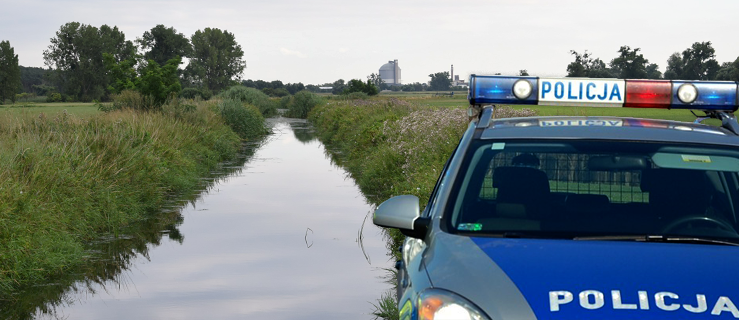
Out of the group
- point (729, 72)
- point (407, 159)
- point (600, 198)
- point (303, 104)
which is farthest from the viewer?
point (729, 72)

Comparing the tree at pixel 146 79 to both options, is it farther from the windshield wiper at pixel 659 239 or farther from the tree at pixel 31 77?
the tree at pixel 31 77

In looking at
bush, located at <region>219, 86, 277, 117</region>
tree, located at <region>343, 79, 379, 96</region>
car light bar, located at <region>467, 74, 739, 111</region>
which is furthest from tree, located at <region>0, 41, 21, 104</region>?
car light bar, located at <region>467, 74, 739, 111</region>

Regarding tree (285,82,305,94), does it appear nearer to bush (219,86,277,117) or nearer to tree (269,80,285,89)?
tree (269,80,285,89)

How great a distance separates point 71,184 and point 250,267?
368cm

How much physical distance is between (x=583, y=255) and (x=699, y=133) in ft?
4.36

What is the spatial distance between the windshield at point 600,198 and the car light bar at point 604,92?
1.73ft

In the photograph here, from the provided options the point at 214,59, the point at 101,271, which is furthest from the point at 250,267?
the point at 214,59

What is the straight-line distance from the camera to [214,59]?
440 ft

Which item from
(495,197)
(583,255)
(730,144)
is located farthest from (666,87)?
(583,255)

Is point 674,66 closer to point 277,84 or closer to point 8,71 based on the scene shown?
point 8,71

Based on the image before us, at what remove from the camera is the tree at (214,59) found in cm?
13450

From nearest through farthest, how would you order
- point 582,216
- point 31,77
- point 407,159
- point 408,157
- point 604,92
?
1. point 582,216
2. point 604,92
3. point 407,159
4. point 408,157
5. point 31,77

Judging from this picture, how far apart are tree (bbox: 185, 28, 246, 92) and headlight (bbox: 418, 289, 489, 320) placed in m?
131

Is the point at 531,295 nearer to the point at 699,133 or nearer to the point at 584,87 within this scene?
the point at 699,133
